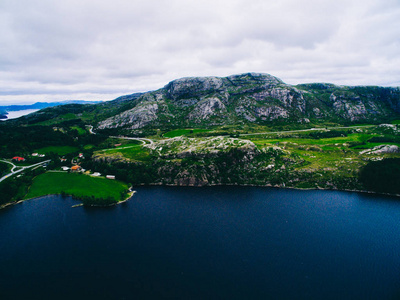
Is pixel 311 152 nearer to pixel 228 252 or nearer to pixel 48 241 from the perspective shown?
pixel 228 252

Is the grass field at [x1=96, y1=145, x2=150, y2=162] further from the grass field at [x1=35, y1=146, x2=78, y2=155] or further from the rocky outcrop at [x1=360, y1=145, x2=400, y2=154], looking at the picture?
the rocky outcrop at [x1=360, y1=145, x2=400, y2=154]

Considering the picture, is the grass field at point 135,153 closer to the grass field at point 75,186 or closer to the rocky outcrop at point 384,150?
the grass field at point 75,186

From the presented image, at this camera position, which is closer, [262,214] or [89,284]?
[89,284]

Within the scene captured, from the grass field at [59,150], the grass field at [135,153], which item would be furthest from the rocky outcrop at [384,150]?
the grass field at [59,150]

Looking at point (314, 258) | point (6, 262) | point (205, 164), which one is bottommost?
point (314, 258)

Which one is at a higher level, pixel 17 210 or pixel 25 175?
pixel 25 175

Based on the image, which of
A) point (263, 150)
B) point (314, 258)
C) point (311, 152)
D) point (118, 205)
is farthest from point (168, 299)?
point (311, 152)

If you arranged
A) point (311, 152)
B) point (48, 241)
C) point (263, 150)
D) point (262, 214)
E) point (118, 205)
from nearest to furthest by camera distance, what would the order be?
point (48, 241) → point (262, 214) → point (118, 205) → point (263, 150) → point (311, 152)

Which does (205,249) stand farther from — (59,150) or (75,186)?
(59,150)
